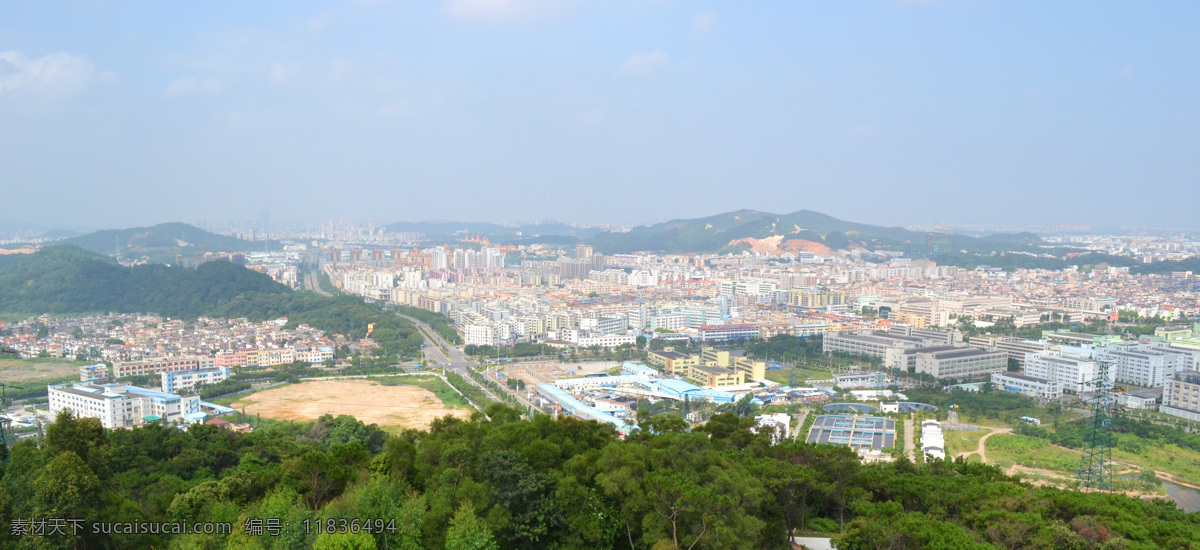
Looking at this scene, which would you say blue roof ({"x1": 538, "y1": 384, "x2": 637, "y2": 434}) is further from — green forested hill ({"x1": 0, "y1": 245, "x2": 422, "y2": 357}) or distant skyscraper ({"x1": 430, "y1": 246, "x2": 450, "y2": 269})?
distant skyscraper ({"x1": 430, "y1": 246, "x2": 450, "y2": 269})

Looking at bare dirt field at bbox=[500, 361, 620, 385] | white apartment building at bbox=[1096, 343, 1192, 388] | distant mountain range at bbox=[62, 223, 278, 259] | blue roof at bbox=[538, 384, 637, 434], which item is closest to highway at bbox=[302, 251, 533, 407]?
blue roof at bbox=[538, 384, 637, 434]

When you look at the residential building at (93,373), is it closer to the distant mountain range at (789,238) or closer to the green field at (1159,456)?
the green field at (1159,456)

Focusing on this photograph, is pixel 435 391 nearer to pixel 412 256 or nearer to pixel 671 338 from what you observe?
pixel 671 338

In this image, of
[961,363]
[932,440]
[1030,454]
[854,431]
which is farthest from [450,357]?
[1030,454]

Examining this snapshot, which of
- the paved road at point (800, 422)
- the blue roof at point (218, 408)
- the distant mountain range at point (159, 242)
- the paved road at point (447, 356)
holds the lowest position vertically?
the paved road at point (447, 356)

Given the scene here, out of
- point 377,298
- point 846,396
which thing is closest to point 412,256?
point 377,298

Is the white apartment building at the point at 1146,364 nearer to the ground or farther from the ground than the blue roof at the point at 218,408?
farther from the ground

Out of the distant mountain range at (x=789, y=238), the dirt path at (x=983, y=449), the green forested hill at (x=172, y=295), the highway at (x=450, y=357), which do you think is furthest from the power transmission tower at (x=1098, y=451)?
the distant mountain range at (x=789, y=238)
